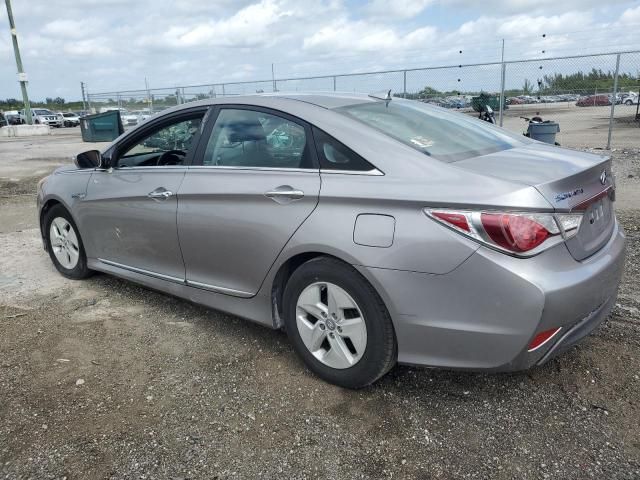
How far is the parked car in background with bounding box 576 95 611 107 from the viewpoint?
14.9 m

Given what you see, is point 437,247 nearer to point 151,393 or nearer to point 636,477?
point 636,477

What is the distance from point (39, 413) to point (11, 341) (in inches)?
43.2

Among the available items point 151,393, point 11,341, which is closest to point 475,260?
point 151,393

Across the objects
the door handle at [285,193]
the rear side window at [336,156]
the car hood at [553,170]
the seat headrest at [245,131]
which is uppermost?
the seat headrest at [245,131]

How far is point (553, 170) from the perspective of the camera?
263 cm

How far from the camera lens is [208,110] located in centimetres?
365

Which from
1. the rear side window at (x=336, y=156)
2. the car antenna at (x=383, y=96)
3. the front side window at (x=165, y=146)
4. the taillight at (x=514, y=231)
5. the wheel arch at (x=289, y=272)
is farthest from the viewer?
the front side window at (x=165, y=146)

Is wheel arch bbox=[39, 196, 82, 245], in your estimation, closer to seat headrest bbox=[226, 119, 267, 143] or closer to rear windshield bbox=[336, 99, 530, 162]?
seat headrest bbox=[226, 119, 267, 143]

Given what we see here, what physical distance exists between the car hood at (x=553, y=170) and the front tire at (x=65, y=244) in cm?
344

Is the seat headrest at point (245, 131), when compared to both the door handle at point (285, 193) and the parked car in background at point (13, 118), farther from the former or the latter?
the parked car in background at point (13, 118)

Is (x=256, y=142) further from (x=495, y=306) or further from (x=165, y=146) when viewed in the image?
(x=495, y=306)

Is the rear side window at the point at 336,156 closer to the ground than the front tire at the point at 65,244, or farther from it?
farther from it

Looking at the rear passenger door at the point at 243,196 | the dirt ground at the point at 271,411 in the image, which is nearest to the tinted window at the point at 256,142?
the rear passenger door at the point at 243,196

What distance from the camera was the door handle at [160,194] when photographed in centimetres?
365
